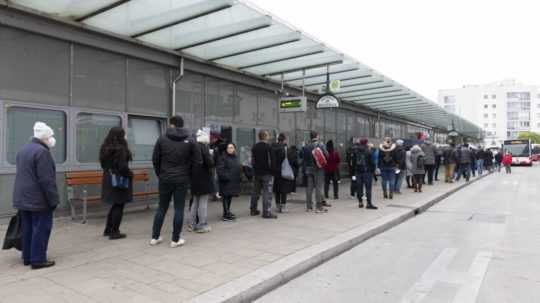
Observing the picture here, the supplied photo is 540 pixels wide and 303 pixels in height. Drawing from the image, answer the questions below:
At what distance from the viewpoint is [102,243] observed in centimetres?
565

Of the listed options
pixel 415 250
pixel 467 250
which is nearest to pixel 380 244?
pixel 415 250

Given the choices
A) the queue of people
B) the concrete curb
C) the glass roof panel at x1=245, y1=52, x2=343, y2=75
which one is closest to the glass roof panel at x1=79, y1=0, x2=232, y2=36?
the queue of people

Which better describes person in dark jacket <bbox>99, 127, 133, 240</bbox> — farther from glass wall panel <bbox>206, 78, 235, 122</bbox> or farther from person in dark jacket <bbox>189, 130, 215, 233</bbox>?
glass wall panel <bbox>206, 78, 235, 122</bbox>

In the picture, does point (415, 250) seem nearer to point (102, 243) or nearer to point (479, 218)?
point (479, 218)

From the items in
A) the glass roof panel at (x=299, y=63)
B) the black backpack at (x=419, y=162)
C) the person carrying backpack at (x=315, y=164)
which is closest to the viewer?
the person carrying backpack at (x=315, y=164)

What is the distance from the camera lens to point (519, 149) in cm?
3866

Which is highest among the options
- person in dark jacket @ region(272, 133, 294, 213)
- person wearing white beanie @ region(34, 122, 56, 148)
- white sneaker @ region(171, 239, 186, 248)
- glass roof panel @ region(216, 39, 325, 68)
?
glass roof panel @ region(216, 39, 325, 68)

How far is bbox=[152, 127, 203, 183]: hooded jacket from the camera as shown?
5402 millimetres

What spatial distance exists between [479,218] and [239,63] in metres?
7.14

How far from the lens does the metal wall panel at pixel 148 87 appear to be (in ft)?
28.0

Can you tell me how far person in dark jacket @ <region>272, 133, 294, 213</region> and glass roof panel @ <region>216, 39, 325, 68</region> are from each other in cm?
232

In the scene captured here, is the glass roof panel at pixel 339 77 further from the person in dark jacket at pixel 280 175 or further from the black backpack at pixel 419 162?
the person in dark jacket at pixel 280 175

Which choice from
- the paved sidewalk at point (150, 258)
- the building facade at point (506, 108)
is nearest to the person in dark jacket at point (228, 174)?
the paved sidewalk at point (150, 258)

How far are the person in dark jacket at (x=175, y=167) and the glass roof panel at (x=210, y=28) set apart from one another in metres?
2.92
